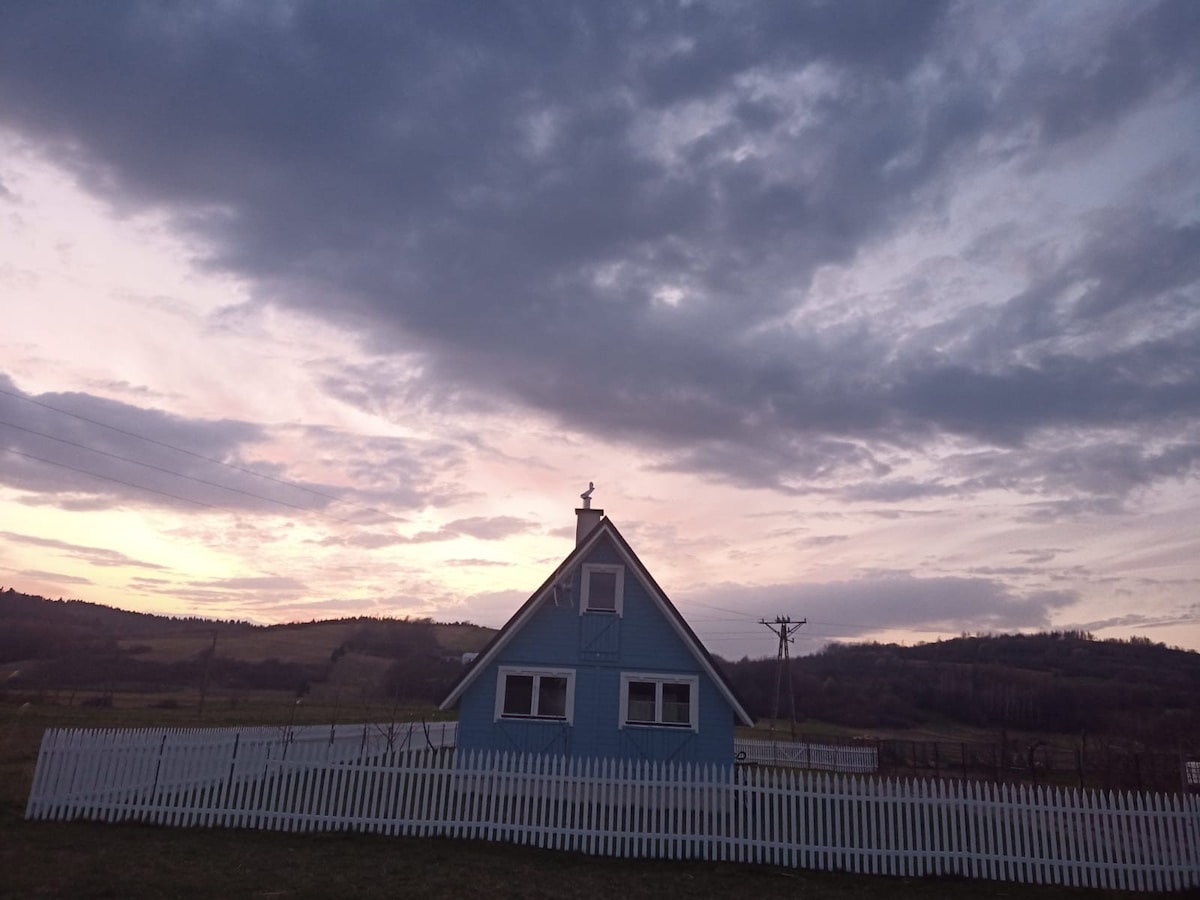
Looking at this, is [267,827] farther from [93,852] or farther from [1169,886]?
[1169,886]

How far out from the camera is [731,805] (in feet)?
49.6

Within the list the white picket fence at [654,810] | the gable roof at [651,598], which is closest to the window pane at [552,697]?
the gable roof at [651,598]

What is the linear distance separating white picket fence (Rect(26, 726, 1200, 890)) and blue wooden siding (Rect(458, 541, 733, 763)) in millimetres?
5621

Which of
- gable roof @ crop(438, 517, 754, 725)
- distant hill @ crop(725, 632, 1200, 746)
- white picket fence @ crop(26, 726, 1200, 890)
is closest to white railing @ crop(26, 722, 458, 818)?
white picket fence @ crop(26, 726, 1200, 890)

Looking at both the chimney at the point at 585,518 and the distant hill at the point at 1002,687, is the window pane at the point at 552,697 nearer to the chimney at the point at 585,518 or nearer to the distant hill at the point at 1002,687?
the chimney at the point at 585,518

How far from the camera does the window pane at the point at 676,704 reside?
2238cm

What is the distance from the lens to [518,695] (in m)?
22.7

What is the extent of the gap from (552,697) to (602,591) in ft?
10.3

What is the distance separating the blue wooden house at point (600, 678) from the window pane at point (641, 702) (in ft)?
0.09

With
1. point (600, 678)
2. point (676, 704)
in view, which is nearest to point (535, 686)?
point (600, 678)

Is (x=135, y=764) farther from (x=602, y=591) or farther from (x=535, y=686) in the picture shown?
(x=602, y=591)

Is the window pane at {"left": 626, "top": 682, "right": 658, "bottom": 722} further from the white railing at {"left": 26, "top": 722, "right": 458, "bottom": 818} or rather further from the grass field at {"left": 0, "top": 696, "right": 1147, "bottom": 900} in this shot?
the white railing at {"left": 26, "top": 722, "right": 458, "bottom": 818}

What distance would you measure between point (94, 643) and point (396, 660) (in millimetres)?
30280

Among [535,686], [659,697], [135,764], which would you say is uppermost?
[535,686]
